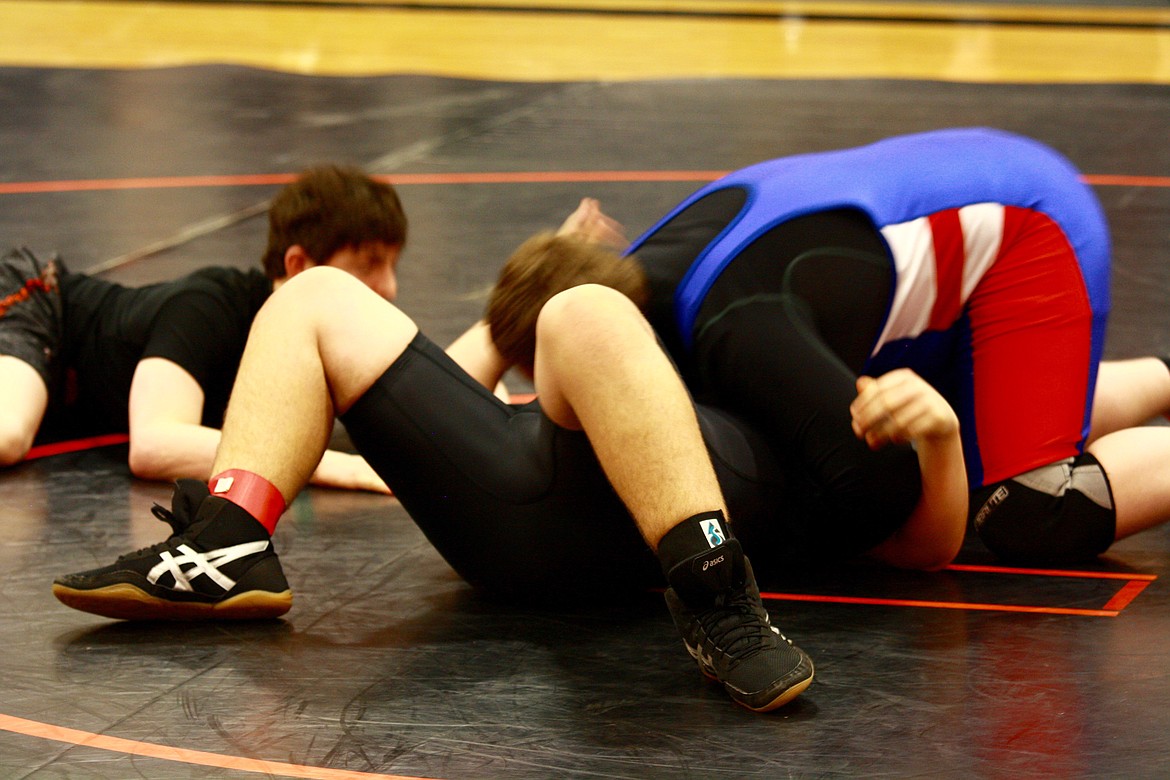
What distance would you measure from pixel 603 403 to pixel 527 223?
2872 mm

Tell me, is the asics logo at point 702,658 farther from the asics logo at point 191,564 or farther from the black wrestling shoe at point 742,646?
the asics logo at point 191,564

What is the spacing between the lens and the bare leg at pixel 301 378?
6.98ft

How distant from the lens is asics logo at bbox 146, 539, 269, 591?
82.3 inches

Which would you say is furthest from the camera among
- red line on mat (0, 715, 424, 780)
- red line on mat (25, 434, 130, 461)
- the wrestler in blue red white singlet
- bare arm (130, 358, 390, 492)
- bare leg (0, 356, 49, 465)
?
red line on mat (25, 434, 130, 461)

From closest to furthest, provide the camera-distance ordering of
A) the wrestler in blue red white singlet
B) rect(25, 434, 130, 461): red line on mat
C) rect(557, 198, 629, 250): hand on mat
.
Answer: the wrestler in blue red white singlet < rect(557, 198, 629, 250): hand on mat < rect(25, 434, 130, 461): red line on mat

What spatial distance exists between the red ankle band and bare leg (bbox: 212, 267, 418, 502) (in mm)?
10

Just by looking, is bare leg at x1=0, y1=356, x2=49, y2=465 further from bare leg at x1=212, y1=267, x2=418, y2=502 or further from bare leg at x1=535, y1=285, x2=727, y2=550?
bare leg at x1=535, y1=285, x2=727, y2=550

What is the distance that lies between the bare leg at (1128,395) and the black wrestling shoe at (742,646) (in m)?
1.15

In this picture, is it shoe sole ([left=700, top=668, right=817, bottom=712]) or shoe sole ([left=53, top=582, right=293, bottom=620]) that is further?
shoe sole ([left=53, top=582, right=293, bottom=620])

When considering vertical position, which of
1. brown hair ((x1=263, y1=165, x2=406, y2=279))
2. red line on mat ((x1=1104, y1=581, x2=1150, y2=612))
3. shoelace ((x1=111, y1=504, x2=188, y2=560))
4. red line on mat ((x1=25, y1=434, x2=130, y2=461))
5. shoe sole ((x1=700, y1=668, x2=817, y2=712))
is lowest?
red line on mat ((x1=1104, y1=581, x2=1150, y2=612))

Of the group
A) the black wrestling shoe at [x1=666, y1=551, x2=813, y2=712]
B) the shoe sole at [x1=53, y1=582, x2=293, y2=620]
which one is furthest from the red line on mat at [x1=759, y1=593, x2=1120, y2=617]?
the shoe sole at [x1=53, y1=582, x2=293, y2=620]

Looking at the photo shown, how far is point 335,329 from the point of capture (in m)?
2.14

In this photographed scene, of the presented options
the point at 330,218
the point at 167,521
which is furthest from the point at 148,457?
the point at 167,521

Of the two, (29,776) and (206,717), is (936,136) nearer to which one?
(206,717)
